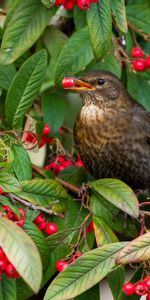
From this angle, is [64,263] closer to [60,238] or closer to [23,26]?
[60,238]

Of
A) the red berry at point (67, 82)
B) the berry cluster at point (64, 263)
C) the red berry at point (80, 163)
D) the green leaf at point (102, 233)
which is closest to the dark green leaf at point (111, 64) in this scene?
the red berry at point (67, 82)

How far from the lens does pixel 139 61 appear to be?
3.78m

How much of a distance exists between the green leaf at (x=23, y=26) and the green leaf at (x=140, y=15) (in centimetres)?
63

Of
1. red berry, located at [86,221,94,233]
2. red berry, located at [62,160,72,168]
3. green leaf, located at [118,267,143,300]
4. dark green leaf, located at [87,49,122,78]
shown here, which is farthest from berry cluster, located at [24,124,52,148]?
green leaf, located at [118,267,143,300]

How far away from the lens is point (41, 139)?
396 centimetres

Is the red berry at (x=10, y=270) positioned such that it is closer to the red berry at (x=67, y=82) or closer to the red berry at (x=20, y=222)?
the red berry at (x=20, y=222)

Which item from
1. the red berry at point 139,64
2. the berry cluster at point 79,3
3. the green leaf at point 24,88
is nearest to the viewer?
the berry cluster at point 79,3

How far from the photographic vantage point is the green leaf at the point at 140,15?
3.91m

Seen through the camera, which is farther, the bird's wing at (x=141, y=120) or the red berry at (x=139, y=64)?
the bird's wing at (x=141, y=120)

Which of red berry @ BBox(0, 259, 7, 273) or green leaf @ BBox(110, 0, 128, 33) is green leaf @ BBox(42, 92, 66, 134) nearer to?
green leaf @ BBox(110, 0, 128, 33)

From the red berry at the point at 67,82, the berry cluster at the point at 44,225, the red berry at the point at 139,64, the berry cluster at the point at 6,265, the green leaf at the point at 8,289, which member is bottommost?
the green leaf at the point at 8,289

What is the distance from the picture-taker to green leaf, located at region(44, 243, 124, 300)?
264 cm

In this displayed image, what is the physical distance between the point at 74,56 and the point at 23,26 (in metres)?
0.41

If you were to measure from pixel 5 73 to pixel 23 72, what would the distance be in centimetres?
22
